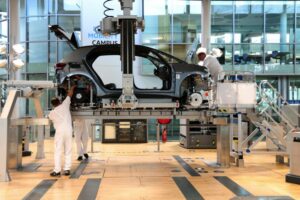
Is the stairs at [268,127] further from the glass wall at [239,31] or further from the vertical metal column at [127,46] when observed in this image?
the glass wall at [239,31]

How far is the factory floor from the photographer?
729cm

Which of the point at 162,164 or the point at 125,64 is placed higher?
the point at 125,64

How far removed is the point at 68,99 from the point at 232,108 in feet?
12.0

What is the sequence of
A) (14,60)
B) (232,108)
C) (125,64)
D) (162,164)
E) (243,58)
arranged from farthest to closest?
(243,58) < (14,60) < (162,164) < (232,108) < (125,64)

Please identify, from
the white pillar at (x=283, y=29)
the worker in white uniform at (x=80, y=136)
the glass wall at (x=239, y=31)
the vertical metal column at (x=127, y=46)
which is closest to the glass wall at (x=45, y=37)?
the glass wall at (x=239, y=31)

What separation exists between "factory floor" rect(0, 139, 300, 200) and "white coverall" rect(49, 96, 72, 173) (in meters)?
0.37

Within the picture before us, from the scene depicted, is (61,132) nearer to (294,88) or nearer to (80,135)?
(80,135)

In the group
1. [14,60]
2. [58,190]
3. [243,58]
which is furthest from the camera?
[243,58]

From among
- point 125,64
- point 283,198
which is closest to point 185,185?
point 283,198

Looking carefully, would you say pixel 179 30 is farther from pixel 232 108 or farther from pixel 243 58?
pixel 232 108

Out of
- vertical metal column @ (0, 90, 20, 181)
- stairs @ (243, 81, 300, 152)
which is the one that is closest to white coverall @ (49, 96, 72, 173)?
vertical metal column @ (0, 90, 20, 181)

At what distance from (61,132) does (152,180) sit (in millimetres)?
2038

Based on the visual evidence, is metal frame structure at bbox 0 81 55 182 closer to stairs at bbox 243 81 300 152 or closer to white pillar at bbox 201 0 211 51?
stairs at bbox 243 81 300 152

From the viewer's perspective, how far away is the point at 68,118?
9.38 meters
